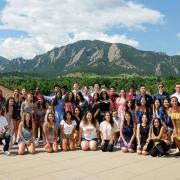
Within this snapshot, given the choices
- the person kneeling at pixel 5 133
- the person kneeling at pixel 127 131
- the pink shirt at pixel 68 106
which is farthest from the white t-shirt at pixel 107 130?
the person kneeling at pixel 5 133

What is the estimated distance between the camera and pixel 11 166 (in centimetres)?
752

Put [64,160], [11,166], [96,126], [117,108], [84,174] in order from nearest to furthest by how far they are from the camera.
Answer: [84,174] → [11,166] → [64,160] → [96,126] → [117,108]

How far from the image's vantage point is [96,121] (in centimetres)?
968

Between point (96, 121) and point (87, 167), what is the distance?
2.45 metres

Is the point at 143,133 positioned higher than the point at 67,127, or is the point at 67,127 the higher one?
the point at 67,127

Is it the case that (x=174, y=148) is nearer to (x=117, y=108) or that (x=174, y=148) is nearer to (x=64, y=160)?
(x=117, y=108)

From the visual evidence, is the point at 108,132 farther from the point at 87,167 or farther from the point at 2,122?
the point at 2,122

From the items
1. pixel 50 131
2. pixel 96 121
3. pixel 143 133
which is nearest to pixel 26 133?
pixel 50 131

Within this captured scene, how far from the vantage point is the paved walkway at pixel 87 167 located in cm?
667

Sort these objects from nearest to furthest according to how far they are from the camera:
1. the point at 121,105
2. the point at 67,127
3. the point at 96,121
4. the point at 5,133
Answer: the point at 5,133 < the point at 67,127 < the point at 96,121 < the point at 121,105

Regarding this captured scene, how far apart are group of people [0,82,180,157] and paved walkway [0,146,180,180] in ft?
1.52

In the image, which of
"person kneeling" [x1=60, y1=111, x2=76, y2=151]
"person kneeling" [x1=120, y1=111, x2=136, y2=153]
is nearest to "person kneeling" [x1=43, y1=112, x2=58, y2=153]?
"person kneeling" [x1=60, y1=111, x2=76, y2=151]

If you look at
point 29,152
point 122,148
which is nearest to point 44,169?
point 29,152

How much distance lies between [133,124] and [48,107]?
2.77 m
